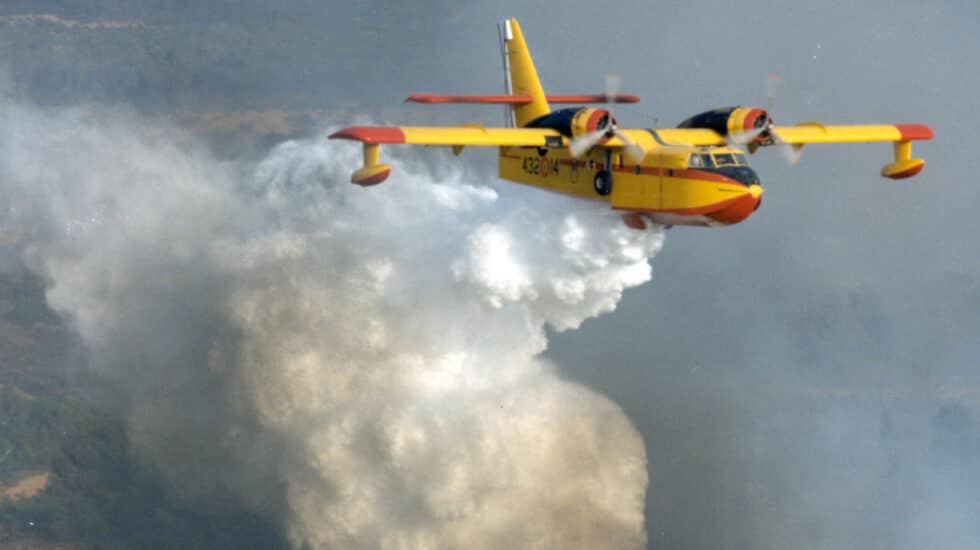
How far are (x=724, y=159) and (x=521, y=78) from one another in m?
10.7

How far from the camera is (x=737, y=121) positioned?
38.1 m

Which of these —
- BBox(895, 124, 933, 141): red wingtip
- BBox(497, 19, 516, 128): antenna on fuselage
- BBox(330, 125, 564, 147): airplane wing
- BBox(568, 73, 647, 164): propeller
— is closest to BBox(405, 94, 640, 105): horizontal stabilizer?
BBox(497, 19, 516, 128): antenna on fuselage

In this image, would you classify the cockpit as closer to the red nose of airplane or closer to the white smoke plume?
the red nose of airplane

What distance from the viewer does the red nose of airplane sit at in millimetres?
34750

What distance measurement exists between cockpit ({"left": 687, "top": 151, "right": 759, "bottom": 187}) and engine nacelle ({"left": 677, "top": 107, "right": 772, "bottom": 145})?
270 centimetres

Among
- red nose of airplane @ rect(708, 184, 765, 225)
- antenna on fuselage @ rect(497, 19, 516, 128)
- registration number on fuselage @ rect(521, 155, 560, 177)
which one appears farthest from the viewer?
antenna on fuselage @ rect(497, 19, 516, 128)

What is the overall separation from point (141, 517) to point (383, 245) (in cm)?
2657

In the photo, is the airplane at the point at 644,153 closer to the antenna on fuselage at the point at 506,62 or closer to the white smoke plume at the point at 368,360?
the antenna on fuselage at the point at 506,62

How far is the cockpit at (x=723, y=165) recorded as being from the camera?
35050 mm

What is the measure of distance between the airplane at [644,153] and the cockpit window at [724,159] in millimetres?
23

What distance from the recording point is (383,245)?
47500 mm

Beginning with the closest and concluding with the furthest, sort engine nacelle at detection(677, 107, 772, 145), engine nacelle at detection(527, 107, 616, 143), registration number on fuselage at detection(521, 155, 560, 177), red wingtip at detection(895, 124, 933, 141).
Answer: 1. engine nacelle at detection(527, 107, 616, 143)
2. engine nacelle at detection(677, 107, 772, 145)
3. registration number on fuselage at detection(521, 155, 560, 177)
4. red wingtip at detection(895, 124, 933, 141)

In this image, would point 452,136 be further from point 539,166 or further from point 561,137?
point 539,166

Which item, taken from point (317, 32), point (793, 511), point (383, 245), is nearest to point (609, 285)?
point (383, 245)
